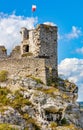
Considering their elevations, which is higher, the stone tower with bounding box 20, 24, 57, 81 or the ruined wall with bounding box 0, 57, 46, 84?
the stone tower with bounding box 20, 24, 57, 81

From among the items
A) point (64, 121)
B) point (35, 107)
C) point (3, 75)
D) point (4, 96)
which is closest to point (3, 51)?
point (3, 75)

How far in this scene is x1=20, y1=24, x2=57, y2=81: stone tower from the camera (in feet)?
234

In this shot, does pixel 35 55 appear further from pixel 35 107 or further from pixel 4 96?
pixel 35 107

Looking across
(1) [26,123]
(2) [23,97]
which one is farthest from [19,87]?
(1) [26,123]

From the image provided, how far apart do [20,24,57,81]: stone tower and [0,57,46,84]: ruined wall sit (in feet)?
6.68

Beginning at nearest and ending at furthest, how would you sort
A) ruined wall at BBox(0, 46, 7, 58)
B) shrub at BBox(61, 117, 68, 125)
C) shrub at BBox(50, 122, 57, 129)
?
shrub at BBox(50, 122, 57, 129) → shrub at BBox(61, 117, 68, 125) → ruined wall at BBox(0, 46, 7, 58)

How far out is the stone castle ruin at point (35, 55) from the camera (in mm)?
68456

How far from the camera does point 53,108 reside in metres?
63.5

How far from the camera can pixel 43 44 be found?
7138 centimetres

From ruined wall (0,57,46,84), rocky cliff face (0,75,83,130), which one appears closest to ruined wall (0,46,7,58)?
ruined wall (0,57,46,84)

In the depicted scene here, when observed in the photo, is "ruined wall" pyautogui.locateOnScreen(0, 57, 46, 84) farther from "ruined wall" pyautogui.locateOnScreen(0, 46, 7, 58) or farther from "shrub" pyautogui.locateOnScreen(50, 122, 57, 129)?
"shrub" pyautogui.locateOnScreen(50, 122, 57, 129)

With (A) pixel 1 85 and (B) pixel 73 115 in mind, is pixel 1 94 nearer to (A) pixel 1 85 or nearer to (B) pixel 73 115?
(A) pixel 1 85

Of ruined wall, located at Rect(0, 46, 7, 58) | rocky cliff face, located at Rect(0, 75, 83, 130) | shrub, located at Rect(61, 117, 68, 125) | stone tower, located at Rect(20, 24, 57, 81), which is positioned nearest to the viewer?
rocky cliff face, located at Rect(0, 75, 83, 130)

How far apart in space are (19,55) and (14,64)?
4.75 meters
